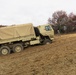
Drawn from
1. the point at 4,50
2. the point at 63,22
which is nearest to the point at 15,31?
the point at 4,50

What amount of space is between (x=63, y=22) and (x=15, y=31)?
3102 cm

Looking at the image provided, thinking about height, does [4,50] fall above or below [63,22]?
below

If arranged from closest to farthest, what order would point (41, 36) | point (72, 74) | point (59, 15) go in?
point (72, 74)
point (41, 36)
point (59, 15)

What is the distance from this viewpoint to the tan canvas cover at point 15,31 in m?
25.4

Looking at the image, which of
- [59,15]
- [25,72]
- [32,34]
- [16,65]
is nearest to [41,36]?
[32,34]

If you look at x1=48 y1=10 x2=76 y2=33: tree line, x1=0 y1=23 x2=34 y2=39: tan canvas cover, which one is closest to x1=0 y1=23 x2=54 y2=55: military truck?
x1=0 y1=23 x2=34 y2=39: tan canvas cover

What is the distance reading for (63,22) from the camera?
55375mm

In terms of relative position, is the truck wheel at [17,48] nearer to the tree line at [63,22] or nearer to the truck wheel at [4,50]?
the truck wheel at [4,50]

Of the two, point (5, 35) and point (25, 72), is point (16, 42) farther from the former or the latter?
point (25, 72)

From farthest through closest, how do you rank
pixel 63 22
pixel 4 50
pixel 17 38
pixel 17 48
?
pixel 63 22, pixel 17 38, pixel 17 48, pixel 4 50

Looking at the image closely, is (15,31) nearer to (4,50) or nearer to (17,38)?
(17,38)

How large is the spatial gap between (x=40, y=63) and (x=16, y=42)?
11.7 m

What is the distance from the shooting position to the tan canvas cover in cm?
2539

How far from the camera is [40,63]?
14305 mm
